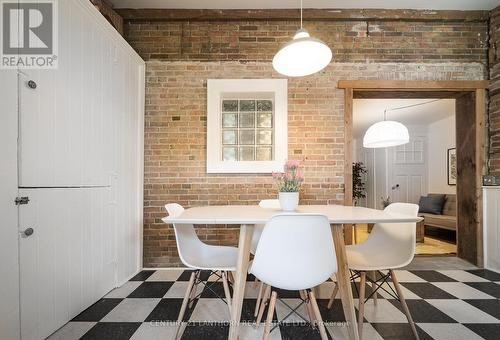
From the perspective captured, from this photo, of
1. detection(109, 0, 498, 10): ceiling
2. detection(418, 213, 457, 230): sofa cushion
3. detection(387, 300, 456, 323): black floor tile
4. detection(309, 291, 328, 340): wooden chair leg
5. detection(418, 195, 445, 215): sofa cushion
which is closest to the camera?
detection(309, 291, 328, 340): wooden chair leg

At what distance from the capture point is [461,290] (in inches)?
91.6

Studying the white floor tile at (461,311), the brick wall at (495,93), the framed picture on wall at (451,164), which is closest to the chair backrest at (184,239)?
the white floor tile at (461,311)

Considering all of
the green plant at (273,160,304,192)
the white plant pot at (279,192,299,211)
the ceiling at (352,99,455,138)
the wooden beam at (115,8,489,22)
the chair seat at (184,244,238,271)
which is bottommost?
the chair seat at (184,244,238,271)

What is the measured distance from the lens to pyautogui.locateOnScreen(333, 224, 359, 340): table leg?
1.47 metres

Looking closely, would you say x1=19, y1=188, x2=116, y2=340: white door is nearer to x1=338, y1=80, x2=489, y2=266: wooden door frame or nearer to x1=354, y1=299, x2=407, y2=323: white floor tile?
x1=354, y1=299, x2=407, y2=323: white floor tile

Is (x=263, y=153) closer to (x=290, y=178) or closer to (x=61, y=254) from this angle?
(x=290, y=178)

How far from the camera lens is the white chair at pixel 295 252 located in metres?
1.18

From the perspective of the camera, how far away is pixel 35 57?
1.53 meters

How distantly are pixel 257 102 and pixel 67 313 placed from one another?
2806 millimetres

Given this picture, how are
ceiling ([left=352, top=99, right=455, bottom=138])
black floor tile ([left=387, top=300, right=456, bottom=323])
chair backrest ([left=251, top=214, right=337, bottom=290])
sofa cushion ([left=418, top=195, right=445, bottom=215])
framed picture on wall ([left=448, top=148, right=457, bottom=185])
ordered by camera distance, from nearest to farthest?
chair backrest ([left=251, top=214, right=337, bottom=290]) < black floor tile ([left=387, top=300, right=456, bottom=323]) < ceiling ([left=352, top=99, right=455, bottom=138]) < sofa cushion ([left=418, top=195, right=445, bottom=215]) < framed picture on wall ([left=448, top=148, right=457, bottom=185])

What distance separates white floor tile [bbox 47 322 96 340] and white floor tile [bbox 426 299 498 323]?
280 cm

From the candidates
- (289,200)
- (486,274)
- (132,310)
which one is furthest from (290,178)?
(486,274)

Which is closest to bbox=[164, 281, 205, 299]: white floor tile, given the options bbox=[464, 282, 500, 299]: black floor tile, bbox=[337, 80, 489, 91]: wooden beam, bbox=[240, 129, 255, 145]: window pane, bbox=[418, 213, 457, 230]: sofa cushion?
bbox=[240, 129, 255, 145]: window pane

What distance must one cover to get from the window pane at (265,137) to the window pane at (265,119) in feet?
0.31
